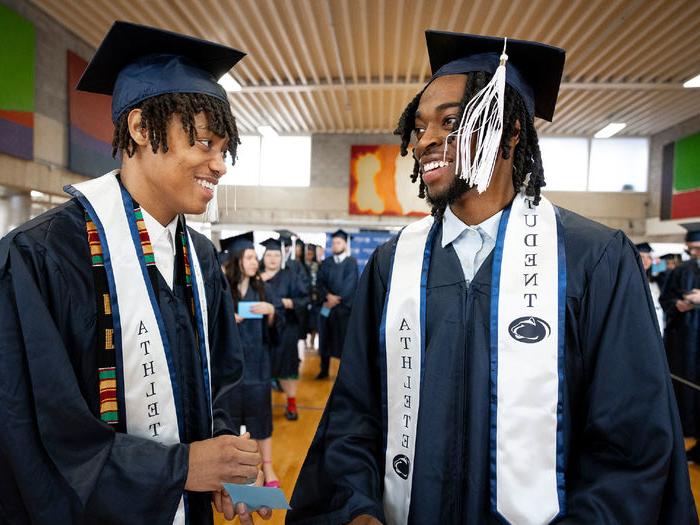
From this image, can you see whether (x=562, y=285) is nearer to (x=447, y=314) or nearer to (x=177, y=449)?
(x=447, y=314)

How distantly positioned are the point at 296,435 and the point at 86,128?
557cm

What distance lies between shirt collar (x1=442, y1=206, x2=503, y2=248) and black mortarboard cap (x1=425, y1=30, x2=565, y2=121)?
0.33 m

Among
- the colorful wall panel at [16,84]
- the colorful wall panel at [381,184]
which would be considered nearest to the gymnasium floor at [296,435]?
the colorful wall panel at [16,84]

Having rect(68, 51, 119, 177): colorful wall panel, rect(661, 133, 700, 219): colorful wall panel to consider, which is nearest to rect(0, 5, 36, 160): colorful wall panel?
rect(68, 51, 119, 177): colorful wall panel

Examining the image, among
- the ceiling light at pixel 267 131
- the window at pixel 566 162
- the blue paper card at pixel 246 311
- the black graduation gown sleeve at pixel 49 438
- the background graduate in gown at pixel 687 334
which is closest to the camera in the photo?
the black graduation gown sleeve at pixel 49 438

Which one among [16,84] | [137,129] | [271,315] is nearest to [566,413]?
[137,129]

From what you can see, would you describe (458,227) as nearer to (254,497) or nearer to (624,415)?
(624,415)

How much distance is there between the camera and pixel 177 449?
1.03 meters

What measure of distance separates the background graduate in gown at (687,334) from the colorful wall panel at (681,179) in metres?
7.01

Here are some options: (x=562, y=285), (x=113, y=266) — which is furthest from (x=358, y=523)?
(x=113, y=266)

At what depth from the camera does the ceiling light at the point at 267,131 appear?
11.0 m

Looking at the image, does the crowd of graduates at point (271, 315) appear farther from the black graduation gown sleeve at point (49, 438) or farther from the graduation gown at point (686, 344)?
the graduation gown at point (686, 344)

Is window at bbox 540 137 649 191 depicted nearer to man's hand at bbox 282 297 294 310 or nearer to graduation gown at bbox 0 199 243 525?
man's hand at bbox 282 297 294 310

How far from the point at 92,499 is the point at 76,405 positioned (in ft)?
0.65
